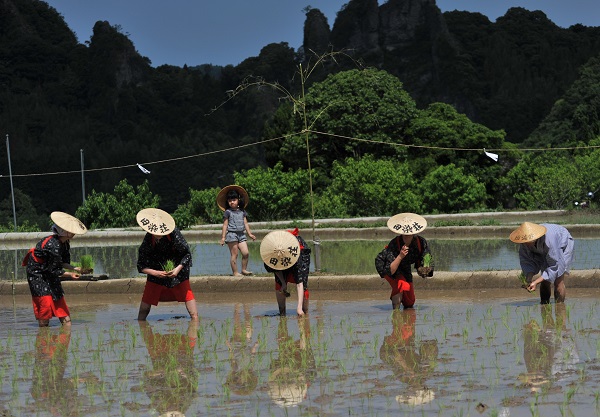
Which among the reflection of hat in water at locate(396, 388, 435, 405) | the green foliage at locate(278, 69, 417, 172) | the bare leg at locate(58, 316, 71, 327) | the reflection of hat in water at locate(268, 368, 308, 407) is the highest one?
the green foliage at locate(278, 69, 417, 172)

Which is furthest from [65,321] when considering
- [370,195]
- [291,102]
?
[291,102]

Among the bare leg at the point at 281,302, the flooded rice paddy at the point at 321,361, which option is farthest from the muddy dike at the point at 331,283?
the bare leg at the point at 281,302

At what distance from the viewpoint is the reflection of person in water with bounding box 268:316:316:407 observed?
7059 millimetres

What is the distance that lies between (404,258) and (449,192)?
2575cm

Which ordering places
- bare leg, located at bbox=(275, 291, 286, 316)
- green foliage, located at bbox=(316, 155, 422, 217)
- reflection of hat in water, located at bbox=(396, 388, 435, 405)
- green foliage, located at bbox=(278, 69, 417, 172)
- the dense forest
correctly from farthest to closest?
the dense forest → green foliage, located at bbox=(278, 69, 417, 172) → green foliage, located at bbox=(316, 155, 422, 217) → bare leg, located at bbox=(275, 291, 286, 316) → reflection of hat in water, located at bbox=(396, 388, 435, 405)

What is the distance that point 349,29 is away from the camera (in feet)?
416

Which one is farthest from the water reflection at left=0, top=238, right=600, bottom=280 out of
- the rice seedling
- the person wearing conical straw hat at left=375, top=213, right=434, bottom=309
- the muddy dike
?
the rice seedling

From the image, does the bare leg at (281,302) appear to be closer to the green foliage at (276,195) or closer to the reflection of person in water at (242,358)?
the reflection of person in water at (242,358)

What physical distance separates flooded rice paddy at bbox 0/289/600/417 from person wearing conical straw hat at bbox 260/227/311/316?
29cm

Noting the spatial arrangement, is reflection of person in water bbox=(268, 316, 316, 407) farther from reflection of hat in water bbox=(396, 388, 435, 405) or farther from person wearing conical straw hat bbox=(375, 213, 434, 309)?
person wearing conical straw hat bbox=(375, 213, 434, 309)

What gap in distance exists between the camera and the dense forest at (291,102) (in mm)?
47156

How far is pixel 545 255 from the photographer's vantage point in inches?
434

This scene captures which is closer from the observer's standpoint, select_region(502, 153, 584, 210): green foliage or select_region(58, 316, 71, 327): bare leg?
select_region(58, 316, 71, 327): bare leg

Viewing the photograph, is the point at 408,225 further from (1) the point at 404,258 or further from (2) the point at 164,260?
(2) the point at 164,260
